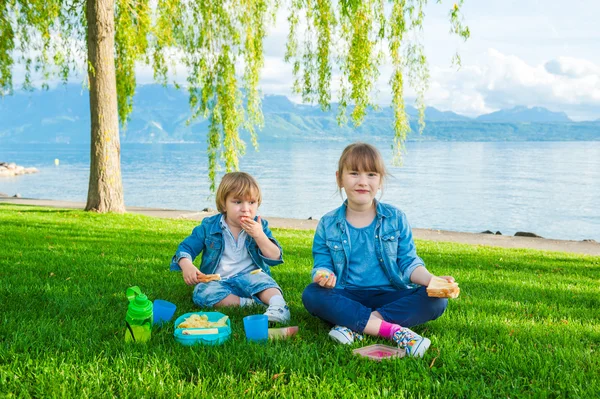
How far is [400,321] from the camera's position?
3.62m

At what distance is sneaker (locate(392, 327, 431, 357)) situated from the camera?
125 inches

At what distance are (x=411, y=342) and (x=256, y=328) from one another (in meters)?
0.90

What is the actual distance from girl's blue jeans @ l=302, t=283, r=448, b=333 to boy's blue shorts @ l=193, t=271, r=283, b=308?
1.95 feet

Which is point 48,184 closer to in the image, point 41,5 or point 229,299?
point 41,5

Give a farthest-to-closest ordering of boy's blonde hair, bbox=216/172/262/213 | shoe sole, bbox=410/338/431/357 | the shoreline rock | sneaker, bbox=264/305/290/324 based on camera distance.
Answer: the shoreline rock → boy's blonde hair, bbox=216/172/262/213 → sneaker, bbox=264/305/290/324 → shoe sole, bbox=410/338/431/357

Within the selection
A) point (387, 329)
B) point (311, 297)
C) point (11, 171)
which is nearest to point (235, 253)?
point (311, 297)

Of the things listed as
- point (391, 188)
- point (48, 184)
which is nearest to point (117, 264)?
point (391, 188)

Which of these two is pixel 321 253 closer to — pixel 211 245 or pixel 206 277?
pixel 206 277

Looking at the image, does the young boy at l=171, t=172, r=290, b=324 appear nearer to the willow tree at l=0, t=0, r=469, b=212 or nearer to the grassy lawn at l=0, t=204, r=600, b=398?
the grassy lawn at l=0, t=204, r=600, b=398

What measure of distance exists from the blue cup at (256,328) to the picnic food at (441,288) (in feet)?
3.30

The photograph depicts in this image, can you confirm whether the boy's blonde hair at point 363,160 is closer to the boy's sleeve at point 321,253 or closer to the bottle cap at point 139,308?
the boy's sleeve at point 321,253

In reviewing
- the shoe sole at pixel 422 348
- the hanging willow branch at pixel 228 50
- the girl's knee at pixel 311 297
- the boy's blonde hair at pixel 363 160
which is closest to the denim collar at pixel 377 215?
the boy's blonde hair at pixel 363 160

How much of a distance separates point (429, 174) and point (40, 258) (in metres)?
43.7

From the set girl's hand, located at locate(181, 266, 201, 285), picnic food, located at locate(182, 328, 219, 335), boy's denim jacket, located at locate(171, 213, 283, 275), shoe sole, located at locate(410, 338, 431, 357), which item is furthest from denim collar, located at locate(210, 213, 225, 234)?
shoe sole, located at locate(410, 338, 431, 357)
